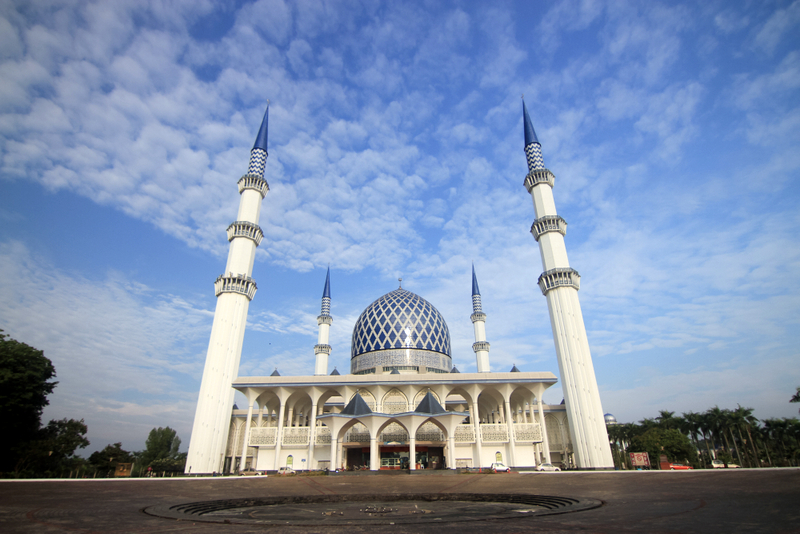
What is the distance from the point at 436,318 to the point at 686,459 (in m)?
22.3

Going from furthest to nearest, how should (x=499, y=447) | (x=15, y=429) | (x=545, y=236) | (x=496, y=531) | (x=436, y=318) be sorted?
1. (x=436, y=318)
2. (x=545, y=236)
3. (x=499, y=447)
4. (x=15, y=429)
5. (x=496, y=531)

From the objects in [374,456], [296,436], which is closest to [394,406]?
[374,456]

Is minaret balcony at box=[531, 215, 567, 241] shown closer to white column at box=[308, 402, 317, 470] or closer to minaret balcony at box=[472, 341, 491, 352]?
minaret balcony at box=[472, 341, 491, 352]

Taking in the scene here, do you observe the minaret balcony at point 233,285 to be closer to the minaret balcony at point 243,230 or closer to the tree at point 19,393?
the minaret balcony at point 243,230

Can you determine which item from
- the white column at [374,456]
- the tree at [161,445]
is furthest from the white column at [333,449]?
the tree at [161,445]

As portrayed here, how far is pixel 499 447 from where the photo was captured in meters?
24.8

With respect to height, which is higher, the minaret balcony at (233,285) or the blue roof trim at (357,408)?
the minaret balcony at (233,285)

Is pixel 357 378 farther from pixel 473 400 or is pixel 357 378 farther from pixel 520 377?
pixel 520 377

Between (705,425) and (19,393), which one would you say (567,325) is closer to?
(705,425)

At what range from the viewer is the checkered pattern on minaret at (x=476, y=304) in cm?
4116

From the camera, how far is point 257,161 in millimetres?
31891

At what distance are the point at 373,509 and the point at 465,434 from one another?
1908 cm

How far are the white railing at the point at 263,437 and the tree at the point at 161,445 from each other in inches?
1101

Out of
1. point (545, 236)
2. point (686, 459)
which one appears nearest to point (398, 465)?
point (545, 236)
